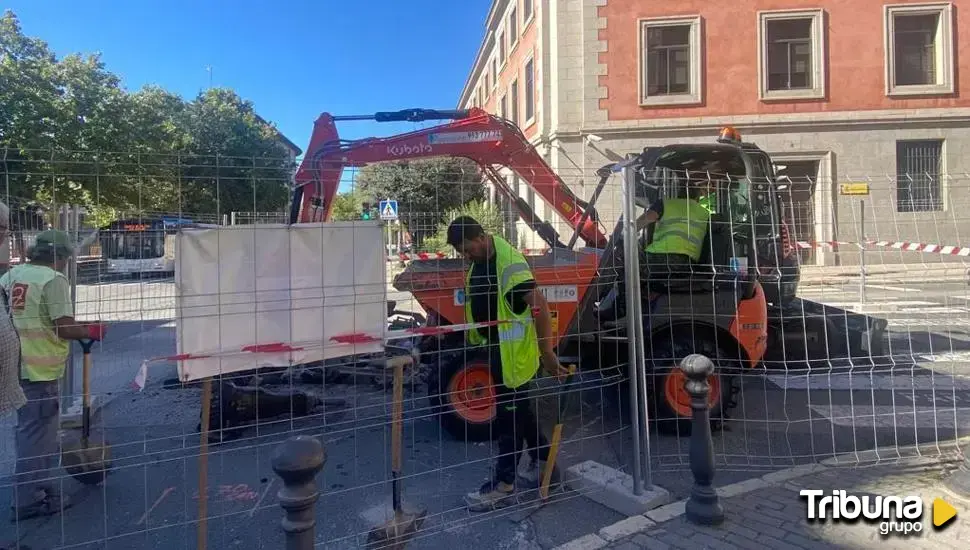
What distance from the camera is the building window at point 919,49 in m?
18.2

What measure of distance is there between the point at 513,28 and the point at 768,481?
26369 millimetres

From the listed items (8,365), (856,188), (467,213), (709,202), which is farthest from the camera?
(709,202)

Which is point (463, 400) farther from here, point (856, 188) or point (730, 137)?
point (856, 188)

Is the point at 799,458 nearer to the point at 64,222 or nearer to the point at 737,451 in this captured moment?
the point at 737,451

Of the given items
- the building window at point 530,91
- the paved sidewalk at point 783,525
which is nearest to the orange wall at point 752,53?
the building window at point 530,91

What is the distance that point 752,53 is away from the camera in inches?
723

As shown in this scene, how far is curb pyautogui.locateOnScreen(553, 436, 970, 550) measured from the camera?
3299 mm

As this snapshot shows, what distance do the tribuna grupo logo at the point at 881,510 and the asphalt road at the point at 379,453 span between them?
0.68 meters

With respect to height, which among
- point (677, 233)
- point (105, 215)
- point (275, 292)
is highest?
point (105, 215)

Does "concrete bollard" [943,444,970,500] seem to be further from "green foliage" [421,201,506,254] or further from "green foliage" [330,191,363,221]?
"green foliage" [330,191,363,221]

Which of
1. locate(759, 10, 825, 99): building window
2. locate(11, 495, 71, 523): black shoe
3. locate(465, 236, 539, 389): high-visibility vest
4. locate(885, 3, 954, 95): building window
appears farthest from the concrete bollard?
locate(885, 3, 954, 95): building window

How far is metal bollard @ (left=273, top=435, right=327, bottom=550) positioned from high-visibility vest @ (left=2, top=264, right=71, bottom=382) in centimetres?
254

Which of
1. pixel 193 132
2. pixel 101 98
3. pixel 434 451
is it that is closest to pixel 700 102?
pixel 434 451

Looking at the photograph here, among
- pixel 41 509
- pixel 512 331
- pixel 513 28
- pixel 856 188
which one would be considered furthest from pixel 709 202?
pixel 513 28
